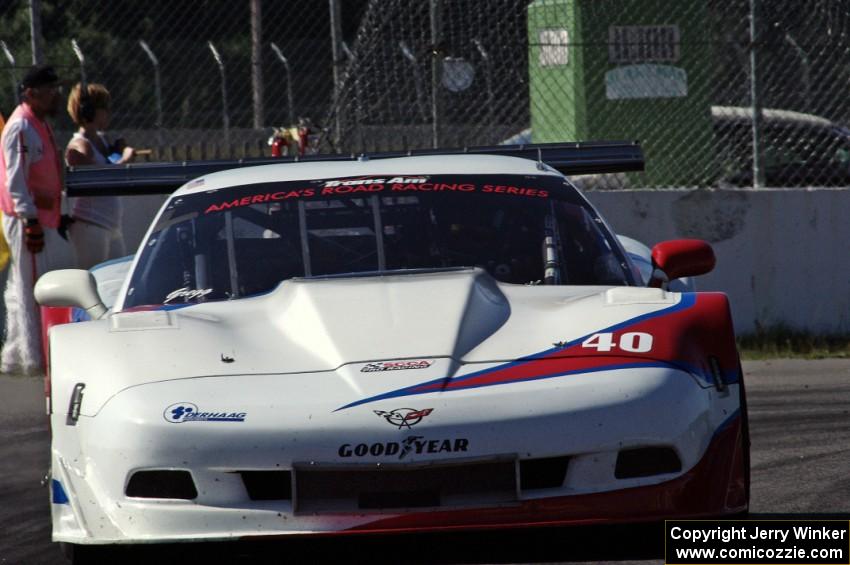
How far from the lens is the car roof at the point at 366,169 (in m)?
5.70

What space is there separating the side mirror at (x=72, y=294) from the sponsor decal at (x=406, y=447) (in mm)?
1602

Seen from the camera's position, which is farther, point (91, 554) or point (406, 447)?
point (91, 554)

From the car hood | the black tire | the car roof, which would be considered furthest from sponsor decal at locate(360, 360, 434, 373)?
the car roof

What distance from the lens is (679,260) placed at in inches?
213

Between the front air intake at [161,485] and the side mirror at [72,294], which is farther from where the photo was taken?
the side mirror at [72,294]

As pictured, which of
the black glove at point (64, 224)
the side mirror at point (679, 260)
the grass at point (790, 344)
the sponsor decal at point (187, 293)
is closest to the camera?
the sponsor decal at point (187, 293)

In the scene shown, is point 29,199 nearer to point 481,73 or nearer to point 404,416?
point 481,73

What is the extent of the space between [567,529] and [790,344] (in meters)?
→ 6.11

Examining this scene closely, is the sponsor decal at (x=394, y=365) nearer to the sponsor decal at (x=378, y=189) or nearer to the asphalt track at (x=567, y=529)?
the asphalt track at (x=567, y=529)

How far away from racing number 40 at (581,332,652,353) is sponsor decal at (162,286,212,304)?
1.41 m

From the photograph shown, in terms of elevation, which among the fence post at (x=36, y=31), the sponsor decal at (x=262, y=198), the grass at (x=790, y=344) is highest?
the fence post at (x=36, y=31)

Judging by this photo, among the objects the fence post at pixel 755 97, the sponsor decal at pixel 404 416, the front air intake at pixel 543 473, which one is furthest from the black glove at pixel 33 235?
the front air intake at pixel 543 473

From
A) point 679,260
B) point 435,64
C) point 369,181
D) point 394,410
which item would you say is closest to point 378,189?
point 369,181

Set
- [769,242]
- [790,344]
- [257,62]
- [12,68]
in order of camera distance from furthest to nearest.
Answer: [257,62], [12,68], [769,242], [790,344]
